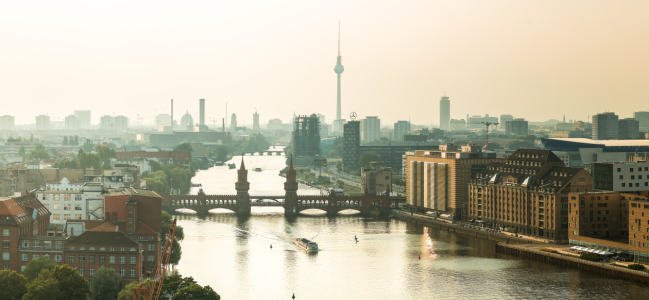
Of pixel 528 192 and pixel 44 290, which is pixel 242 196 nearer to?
pixel 528 192

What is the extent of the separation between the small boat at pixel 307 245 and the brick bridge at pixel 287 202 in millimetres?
23066

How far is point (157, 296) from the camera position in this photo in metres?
33.4

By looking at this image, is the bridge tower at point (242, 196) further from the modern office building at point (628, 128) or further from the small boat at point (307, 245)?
the modern office building at point (628, 128)

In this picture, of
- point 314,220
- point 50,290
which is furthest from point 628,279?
point 314,220

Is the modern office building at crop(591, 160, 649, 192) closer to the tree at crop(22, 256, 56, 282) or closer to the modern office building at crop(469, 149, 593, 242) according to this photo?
the modern office building at crop(469, 149, 593, 242)

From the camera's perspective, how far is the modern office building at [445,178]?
72.1 metres

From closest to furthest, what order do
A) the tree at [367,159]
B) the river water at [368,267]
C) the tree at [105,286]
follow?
the tree at [105,286], the river water at [368,267], the tree at [367,159]

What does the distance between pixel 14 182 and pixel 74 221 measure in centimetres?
2971

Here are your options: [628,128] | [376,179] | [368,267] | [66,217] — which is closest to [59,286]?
[66,217]

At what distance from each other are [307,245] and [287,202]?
2569 cm

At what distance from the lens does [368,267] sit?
5075cm

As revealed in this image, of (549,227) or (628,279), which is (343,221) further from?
(628,279)

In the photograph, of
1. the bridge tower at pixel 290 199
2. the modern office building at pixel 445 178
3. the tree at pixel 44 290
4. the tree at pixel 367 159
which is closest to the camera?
the tree at pixel 44 290

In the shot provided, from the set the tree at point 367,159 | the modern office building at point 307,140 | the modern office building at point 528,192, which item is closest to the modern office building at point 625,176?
the modern office building at point 528,192
